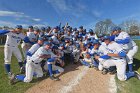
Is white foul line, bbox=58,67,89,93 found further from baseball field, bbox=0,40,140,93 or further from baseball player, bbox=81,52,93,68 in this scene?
baseball player, bbox=81,52,93,68

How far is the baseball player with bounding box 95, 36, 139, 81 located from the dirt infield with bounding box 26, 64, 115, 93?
54cm

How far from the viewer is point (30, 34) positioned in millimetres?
9969

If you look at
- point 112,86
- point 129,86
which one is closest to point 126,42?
point 129,86

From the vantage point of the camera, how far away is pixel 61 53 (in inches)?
398

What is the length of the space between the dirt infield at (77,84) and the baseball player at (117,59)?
535 mm

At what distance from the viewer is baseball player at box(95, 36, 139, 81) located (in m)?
8.01

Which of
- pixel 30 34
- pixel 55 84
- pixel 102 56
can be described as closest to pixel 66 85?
A: pixel 55 84

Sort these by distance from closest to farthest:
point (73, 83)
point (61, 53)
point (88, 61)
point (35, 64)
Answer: point (73, 83) < point (35, 64) < point (61, 53) < point (88, 61)

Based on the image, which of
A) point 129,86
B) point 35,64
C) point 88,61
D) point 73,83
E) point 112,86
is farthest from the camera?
point 88,61

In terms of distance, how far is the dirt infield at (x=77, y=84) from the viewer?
6.67 metres

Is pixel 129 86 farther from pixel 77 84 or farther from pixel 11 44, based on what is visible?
pixel 11 44

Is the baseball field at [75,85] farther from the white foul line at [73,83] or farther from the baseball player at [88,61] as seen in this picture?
the baseball player at [88,61]

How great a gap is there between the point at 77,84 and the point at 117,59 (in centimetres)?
215

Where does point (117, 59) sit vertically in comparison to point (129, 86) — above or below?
above
